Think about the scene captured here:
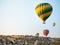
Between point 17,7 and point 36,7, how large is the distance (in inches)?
11.4

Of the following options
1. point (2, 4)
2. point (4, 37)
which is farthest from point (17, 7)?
point (4, 37)

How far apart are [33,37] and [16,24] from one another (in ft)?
1.06

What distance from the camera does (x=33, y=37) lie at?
2.93 metres

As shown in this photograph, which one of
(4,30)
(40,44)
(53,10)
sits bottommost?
(40,44)

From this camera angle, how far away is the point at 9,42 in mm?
2865

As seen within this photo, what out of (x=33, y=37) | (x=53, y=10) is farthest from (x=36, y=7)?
(x=33, y=37)

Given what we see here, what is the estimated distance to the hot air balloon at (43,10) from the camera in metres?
2.97

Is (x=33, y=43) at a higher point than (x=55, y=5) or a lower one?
lower

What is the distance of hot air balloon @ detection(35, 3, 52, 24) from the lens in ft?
9.75

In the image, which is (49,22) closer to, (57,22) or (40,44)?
(57,22)

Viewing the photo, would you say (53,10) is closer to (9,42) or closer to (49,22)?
(49,22)

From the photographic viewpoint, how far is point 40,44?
2.93m

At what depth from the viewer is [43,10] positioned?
2986 millimetres

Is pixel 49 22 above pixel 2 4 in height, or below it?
below
